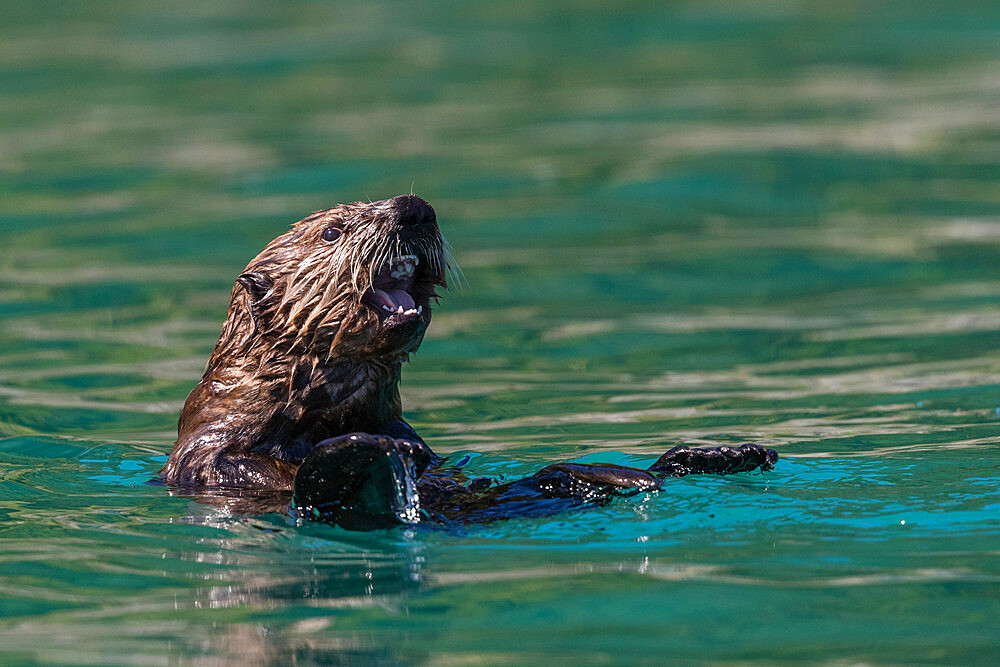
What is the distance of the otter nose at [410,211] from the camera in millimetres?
5598

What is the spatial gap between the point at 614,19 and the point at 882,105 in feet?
17.8

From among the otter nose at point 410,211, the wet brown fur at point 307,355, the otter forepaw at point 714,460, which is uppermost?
the otter nose at point 410,211

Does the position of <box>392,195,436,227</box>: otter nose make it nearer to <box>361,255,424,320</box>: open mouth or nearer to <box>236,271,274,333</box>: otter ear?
<box>361,255,424,320</box>: open mouth

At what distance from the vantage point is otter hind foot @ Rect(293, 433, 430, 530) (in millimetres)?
4664

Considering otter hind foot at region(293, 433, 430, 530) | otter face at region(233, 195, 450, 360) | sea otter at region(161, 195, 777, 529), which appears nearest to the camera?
otter hind foot at region(293, 433, 430, 530)

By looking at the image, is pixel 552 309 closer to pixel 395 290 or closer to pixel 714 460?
pixel 395 290

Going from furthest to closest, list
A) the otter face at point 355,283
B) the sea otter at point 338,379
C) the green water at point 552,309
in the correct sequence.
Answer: the otter face at point 355,283
the sea otter at point 338,379
the green water at point 552,309

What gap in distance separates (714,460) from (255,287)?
1.99 m

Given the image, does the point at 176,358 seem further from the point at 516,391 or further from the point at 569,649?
the point at 569,649

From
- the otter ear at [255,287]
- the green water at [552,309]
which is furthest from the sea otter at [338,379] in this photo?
the green water at [552,309]

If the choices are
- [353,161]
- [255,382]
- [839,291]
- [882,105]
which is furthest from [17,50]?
[255,382]

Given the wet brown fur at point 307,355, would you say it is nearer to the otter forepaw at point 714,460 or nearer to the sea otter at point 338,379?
the sea otter at point 338,379

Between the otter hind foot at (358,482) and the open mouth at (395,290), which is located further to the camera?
the open mouth at (395,290)

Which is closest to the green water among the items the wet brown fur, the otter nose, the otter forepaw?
the otter forepaw
